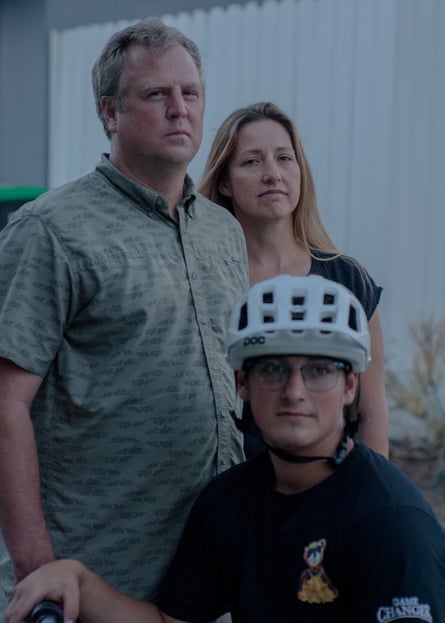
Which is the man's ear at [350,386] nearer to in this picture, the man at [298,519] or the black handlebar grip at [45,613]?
the man at [298,519]

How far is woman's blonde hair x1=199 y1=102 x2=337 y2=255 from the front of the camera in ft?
12.5

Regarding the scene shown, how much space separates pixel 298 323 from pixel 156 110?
68 centimetres

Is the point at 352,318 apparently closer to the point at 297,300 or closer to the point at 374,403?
the point at 297,300

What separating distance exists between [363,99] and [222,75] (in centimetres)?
133

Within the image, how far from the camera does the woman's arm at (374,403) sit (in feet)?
11.5

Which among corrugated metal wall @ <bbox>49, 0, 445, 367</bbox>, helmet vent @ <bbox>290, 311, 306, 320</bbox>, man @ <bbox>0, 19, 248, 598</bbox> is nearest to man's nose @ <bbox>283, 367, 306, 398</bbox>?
helmet vent @ <bbox>290, 311, 306, 320</bbox>

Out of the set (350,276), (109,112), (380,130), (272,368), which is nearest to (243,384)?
(272,368)

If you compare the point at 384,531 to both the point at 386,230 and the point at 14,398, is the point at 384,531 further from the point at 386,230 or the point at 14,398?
the point at 386,230

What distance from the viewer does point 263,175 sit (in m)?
3.73

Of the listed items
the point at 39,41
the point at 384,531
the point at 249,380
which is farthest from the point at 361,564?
the point at 39,41

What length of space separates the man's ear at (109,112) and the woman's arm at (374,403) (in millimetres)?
1173

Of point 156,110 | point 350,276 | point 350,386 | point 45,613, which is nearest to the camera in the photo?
point 45,613

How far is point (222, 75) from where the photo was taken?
892 cm

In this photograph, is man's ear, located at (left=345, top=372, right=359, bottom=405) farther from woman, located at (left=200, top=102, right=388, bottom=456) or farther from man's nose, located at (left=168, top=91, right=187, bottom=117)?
woman, located at (left=200, top=102, right=388, bottom=456)
